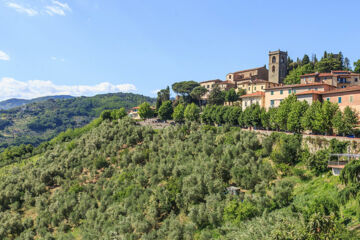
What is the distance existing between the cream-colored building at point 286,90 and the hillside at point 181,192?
45.7 ft

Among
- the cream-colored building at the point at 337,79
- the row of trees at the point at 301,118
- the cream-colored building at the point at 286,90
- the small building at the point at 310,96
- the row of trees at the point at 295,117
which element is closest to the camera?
the row of trees at the point at 301,118

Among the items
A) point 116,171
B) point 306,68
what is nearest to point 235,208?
point 116,171

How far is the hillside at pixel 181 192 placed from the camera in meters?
27.7

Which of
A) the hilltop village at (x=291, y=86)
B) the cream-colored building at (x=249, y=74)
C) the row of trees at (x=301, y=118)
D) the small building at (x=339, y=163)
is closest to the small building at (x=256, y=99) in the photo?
the hilltop village at (x=291, y=86)

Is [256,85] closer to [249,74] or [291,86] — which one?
[249,74]

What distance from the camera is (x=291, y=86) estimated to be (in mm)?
59281

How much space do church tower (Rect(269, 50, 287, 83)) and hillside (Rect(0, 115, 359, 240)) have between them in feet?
142

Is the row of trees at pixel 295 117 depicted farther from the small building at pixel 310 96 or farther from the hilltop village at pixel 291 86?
the hilltop village at pixel 291 86

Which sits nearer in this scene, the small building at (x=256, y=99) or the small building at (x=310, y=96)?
the small building at (x=310, y=96)

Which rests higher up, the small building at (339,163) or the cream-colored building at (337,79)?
the cream-colored building at (337,79)

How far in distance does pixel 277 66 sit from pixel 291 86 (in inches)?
1436

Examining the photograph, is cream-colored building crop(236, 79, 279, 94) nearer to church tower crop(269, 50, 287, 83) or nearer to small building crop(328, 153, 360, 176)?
church tower crop(269, 50, 287, 83)

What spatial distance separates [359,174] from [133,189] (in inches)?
1441

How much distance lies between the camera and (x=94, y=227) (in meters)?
43.3
